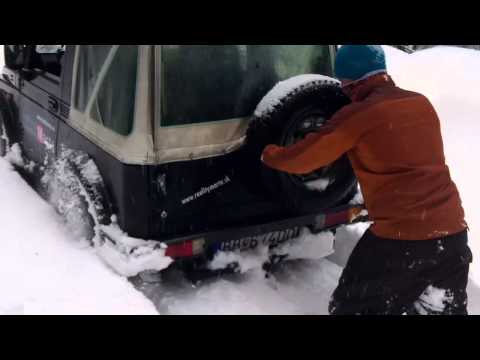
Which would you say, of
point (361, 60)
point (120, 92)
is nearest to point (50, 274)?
point (120, 92)

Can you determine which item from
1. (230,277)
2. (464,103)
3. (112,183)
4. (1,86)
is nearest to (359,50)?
(112,183)

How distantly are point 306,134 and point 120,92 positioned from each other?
3.88 ft

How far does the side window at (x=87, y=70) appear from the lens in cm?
344

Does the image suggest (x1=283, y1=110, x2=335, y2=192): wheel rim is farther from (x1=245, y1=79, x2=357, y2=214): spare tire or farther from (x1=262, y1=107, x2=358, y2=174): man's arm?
(x1=262, y1=107, x2=358, y2=174): man's arm

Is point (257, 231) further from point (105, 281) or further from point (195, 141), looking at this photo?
point (105, 281)

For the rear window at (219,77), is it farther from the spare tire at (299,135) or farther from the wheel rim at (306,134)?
the wheel rim at (306,134)

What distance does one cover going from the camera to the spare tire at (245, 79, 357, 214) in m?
3.36

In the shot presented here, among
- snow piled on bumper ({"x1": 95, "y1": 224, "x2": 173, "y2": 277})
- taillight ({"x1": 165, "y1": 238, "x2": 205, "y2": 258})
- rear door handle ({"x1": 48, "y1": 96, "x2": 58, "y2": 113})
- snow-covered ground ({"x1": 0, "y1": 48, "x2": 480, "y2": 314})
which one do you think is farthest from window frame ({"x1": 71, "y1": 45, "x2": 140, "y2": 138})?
snow-covered ground ({"x1": 0, "y1": 48, "x2": 480, "y2": 314})

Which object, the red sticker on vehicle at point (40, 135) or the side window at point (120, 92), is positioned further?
the red sticker on vehicle at point (40, 135)

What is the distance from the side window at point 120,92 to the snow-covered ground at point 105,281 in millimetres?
863

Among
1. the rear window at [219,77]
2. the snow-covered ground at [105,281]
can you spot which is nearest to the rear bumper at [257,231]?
the snow-covered ground at [105,281]

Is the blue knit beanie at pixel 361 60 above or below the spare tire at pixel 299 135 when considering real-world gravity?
above

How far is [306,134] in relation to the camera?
3527 millimetres

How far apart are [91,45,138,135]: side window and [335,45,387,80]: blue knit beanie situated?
116cm
